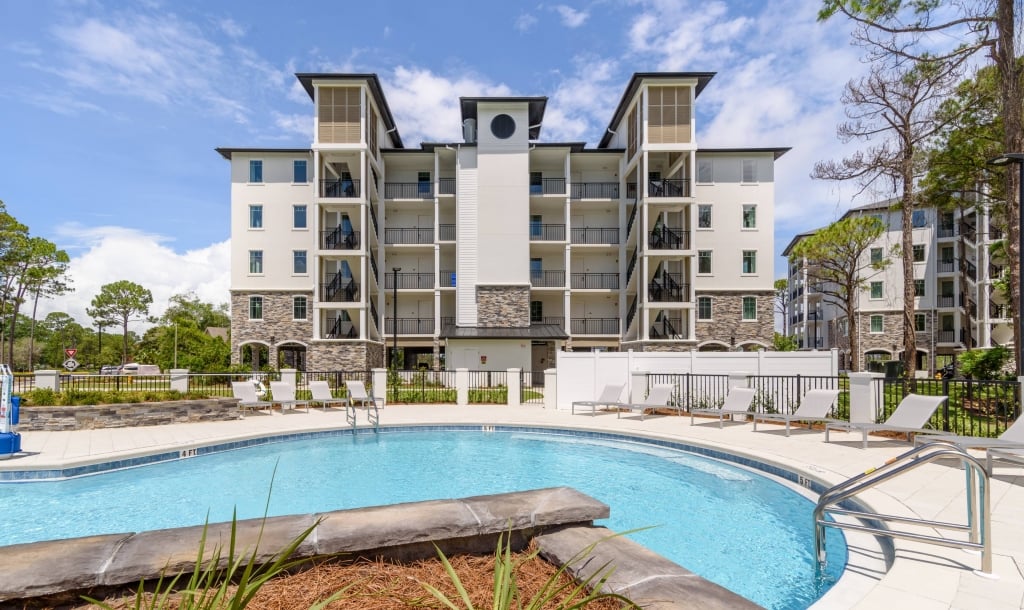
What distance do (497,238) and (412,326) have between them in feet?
25.6

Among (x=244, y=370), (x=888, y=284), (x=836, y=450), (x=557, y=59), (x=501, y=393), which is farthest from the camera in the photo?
(x=888, y=284)

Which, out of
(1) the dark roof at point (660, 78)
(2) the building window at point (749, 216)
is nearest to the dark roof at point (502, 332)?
(2) the building window at point (749, 216)

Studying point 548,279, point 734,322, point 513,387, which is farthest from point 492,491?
point 734,322

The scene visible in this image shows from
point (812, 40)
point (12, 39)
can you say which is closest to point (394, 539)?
point (12, 39)

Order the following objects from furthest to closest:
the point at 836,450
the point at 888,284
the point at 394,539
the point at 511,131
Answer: the point at 888,284, the point at 511,131, the point at 836,450, the point at 394,539

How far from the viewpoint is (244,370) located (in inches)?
983

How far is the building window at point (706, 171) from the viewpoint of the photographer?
95.3 ft

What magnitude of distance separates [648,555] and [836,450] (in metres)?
7.58

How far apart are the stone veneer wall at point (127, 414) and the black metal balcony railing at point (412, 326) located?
636 inches

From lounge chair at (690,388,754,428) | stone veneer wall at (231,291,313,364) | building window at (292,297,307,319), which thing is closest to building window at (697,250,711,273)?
lounge chair at (690,388,754,428)

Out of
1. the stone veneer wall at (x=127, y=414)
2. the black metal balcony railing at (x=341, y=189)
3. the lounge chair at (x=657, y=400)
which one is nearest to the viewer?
→ the stone veneer wall at (x=127, y=414)

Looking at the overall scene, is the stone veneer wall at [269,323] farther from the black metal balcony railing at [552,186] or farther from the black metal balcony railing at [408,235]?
the black metal balcony railing at [552,186]

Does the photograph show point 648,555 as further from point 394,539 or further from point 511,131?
point 511,131

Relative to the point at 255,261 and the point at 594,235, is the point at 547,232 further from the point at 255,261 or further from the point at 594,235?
the point at 255,261
